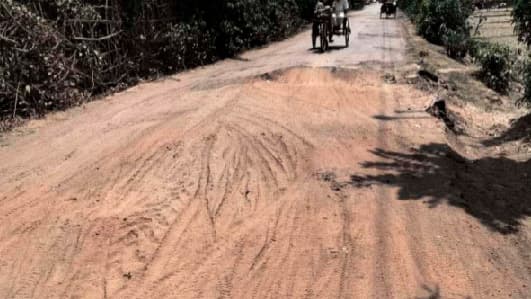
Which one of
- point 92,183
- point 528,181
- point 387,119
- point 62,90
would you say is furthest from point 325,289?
point 62,90

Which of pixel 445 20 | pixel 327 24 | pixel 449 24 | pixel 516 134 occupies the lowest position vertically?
pixel 516 134

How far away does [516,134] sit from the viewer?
32.4ft

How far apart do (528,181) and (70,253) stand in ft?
18.8

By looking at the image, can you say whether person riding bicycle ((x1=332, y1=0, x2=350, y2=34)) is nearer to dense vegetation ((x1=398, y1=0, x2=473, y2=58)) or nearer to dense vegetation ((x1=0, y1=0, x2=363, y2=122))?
dense vegetation ((x1=0, y1=0, x2=363, y2=122))

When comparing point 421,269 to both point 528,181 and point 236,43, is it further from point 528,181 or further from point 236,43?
point 236,43

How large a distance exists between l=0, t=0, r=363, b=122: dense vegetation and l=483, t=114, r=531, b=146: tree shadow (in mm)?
7409

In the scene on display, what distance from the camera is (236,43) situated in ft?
56.2

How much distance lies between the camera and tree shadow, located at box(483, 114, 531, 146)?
9.60 metres

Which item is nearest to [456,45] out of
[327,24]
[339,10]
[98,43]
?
[339,10]

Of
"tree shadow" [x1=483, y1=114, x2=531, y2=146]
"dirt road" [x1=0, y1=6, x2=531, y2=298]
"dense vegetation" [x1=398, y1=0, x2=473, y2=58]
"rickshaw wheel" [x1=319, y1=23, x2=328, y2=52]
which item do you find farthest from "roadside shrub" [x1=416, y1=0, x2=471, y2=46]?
"dirt road" [x1=0, y1=6, x2=531, y2=298]

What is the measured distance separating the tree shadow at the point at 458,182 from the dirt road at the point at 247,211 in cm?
3

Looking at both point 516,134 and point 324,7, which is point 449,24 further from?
point 516,134

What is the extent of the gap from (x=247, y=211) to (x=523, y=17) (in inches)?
249

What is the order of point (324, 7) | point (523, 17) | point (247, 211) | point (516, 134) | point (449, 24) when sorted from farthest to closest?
1. point (449, 24)
2. point (324, 7)
3. point (516, 134)
4. point (523, 17)
5. point (247, 211)
